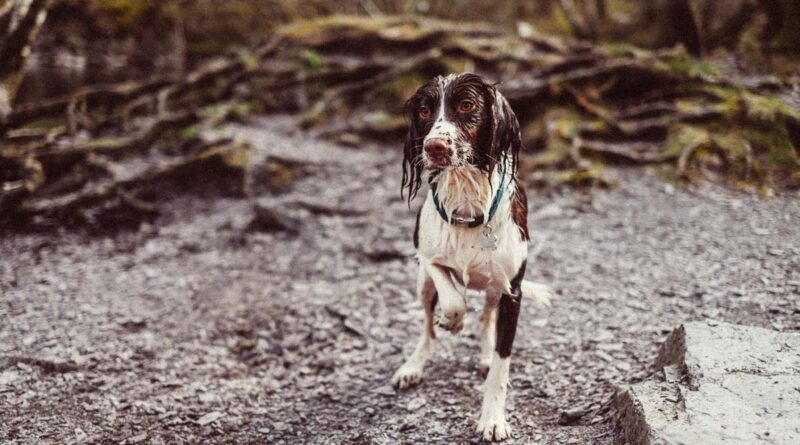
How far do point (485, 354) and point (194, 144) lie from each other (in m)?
5.51

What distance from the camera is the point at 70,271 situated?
17.9 ft

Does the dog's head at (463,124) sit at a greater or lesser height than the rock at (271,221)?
greater

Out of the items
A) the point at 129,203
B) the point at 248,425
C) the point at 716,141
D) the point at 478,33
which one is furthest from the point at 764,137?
the point at 129,203

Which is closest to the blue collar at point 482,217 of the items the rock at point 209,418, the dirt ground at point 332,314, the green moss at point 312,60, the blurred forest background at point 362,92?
the dirt ground at point 332,314

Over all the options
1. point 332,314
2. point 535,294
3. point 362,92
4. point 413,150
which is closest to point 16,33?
point 332,314

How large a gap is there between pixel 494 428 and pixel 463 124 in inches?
69.1

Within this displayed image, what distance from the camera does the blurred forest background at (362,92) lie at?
6.47 m

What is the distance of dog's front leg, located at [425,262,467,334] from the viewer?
3.01 metres

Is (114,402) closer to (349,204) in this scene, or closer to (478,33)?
(349,204)

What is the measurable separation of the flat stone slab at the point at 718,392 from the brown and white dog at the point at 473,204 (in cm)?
76

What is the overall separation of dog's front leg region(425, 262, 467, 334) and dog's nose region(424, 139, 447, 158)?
762 millimetres

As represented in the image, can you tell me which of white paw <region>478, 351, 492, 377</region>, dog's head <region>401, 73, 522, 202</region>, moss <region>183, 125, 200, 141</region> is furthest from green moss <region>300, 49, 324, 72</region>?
white paw <region>478, 351, 492, 377</region>

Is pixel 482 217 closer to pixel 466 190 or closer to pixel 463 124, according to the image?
pixel 466 190

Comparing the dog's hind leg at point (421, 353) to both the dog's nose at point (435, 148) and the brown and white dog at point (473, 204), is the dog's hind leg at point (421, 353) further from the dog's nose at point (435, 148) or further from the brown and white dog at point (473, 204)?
the dog's nose at point (435, 148)
